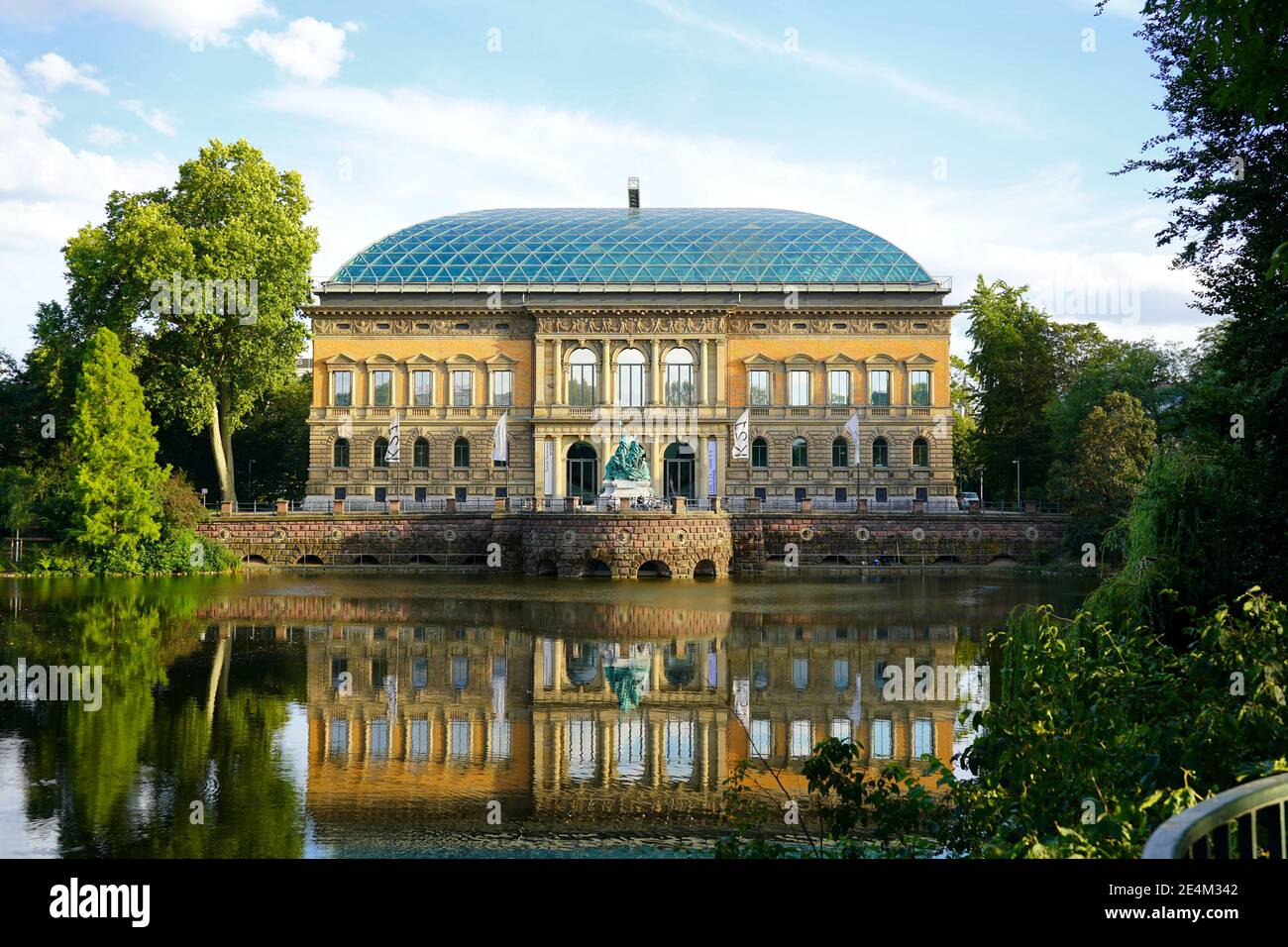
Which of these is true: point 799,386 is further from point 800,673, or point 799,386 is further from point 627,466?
point 800,673

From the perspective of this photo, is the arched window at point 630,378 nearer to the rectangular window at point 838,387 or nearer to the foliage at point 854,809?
the rectangular window at point 838,387

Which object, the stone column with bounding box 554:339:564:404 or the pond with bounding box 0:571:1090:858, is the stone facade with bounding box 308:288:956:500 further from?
the pond with bounding box 0:571:1090:858

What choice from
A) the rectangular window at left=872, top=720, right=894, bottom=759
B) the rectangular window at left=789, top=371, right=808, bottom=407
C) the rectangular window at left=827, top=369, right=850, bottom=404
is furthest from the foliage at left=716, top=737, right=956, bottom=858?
the rectangular window at left=827, top=369, right=850, bottom=404

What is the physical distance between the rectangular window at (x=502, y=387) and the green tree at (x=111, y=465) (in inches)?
862

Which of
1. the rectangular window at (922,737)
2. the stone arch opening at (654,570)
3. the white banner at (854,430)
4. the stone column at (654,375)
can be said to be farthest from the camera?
the stone column at (654,375)

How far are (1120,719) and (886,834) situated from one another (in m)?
2.99

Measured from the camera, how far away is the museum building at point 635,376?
7156 cm

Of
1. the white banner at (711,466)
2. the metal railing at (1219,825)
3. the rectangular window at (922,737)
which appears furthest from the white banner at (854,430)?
the metal railing at (1219,825)

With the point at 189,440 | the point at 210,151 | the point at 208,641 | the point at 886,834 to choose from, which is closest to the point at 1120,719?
the point at 886,834

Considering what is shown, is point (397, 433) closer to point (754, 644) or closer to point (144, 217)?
point (144, 217)

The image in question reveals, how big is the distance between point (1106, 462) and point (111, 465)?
47078mm

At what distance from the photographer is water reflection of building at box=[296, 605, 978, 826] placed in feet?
54.2

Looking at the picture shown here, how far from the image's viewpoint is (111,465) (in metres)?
54.3

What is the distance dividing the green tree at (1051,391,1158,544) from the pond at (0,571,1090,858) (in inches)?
695
